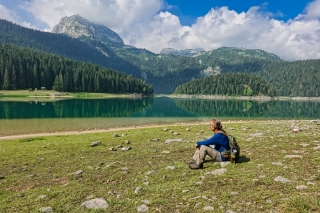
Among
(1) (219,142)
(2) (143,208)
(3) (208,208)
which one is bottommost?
(2) (143,208)

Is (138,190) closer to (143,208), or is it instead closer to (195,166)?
(143,208)

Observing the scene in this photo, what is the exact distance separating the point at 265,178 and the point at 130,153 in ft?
31.4

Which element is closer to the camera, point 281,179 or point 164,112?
point 281,179

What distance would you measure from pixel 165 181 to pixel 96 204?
3.33 metres

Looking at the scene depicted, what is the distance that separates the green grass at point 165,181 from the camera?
27.3ft

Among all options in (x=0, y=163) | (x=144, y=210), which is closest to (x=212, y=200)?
(x=144, y=210)

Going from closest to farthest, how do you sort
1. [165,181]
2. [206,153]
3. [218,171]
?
[165,181], [218,171], [206,153]

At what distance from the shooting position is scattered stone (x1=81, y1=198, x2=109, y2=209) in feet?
28.7

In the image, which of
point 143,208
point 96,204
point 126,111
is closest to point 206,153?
point 143,208

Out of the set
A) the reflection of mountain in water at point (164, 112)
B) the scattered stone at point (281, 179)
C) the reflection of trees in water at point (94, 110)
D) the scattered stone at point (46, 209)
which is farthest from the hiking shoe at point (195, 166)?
Answer: the reflection of mountain in water at point (164, 112)

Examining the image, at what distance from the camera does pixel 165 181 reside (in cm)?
1103

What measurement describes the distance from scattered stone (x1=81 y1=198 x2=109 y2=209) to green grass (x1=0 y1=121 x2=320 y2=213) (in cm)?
18

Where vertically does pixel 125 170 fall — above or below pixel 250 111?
below

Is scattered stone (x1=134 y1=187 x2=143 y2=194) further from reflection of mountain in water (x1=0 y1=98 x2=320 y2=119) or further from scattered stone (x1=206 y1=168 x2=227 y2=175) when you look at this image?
reflection of mountain in water (x1=0 y1=98 x2=320 y2=119)
